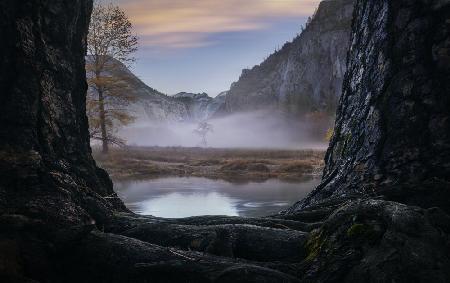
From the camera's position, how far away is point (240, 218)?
712cm

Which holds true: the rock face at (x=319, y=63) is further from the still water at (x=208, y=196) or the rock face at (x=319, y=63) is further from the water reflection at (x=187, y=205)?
the water reflection at (x=187, y=205)

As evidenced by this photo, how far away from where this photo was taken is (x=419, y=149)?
7859 mm

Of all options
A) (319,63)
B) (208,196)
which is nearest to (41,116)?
(208,196)

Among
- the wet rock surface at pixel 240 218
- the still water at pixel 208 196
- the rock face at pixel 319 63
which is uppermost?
the rock face at pixel 319 63

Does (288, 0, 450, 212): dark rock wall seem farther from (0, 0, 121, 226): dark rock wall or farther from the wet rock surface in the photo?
(0, 0, 121, 226): dark rock wall

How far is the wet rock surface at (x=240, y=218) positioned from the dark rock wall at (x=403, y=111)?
0.07ft

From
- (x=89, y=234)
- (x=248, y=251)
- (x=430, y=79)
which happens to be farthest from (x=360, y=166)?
(x=89, y=234)

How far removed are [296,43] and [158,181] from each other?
532ft

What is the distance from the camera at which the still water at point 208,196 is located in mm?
23438

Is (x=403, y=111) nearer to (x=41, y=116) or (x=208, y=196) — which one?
(x=41, y=116)

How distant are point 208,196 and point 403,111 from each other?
72.2ft

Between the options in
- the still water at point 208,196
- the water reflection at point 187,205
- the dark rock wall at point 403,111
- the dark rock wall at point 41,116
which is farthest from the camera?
the still water at point 208,196

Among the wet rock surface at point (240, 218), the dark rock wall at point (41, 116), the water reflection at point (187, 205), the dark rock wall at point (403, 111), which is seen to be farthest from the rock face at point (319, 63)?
the dark rock wall at point (41, 116)

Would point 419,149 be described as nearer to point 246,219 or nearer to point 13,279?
point 246,219
